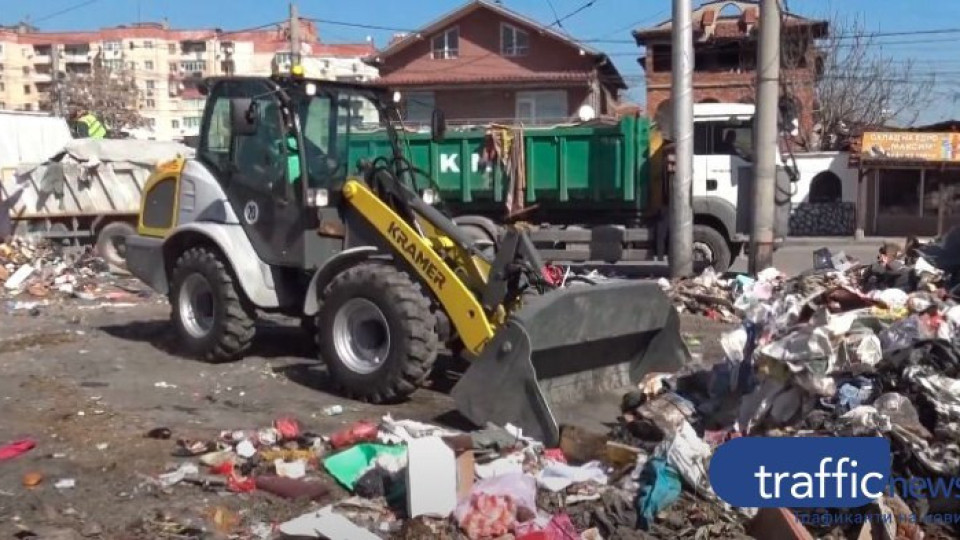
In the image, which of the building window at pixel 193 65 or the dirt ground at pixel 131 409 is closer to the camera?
the dirt ground at pixel 131 409

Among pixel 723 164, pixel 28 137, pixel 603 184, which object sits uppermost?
pixel 28 137

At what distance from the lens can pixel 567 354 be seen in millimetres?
7285

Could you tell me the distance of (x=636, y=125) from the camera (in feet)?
50.3

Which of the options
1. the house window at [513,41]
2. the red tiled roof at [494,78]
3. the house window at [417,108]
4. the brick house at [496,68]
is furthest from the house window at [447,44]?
the house window at [417,108]

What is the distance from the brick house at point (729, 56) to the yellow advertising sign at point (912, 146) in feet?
16.5

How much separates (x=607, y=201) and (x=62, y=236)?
8.49 meters

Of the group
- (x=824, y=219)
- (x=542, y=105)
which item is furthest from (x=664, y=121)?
(x=542, y=105)

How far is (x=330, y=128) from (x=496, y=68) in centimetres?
3730

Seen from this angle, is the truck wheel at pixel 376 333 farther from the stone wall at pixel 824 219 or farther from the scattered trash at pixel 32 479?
the stone wall at pixel 824 219

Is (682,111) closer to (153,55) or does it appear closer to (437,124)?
(437,124)

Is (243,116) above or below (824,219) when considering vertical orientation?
above

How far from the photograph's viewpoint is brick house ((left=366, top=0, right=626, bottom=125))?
43.1 m

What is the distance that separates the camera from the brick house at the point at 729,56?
125 feet

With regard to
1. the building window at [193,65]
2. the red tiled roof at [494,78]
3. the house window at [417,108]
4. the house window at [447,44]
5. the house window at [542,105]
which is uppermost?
the building window at [193,65]
